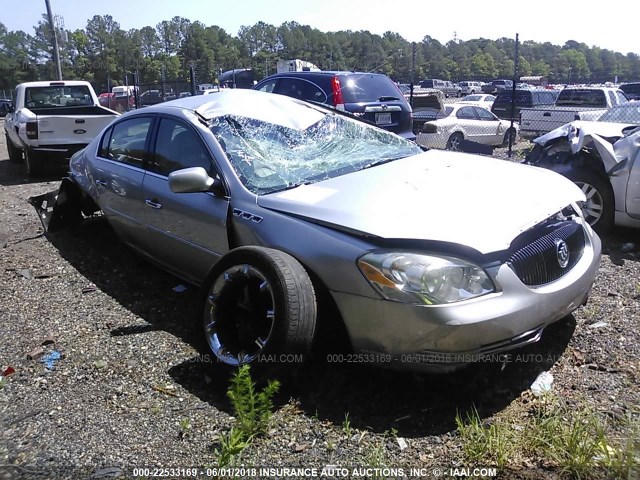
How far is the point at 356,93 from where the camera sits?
920 centimetres

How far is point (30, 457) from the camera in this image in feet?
8.87

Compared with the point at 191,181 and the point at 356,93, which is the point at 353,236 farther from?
the point at 356,93

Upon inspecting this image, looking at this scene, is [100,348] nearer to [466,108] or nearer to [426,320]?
[426,320]

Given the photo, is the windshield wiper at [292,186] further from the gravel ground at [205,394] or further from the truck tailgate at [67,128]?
the truck tailgate at [67,128]

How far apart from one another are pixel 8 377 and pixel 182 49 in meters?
121

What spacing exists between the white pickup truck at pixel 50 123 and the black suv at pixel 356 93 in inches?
149

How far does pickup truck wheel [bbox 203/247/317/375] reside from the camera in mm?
2875

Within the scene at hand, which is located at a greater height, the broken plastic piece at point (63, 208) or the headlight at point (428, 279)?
the headlight at point (428, 279)

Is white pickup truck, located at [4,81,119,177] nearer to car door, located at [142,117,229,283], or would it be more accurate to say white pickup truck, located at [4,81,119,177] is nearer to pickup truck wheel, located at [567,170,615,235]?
car door, located at [142,117,229,283]

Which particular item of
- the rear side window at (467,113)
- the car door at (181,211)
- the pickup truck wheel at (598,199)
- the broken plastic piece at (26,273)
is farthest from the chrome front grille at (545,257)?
the rear side window at (467,113)

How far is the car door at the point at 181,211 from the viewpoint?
376 cm

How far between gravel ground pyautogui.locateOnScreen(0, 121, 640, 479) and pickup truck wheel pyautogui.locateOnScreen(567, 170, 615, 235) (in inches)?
53.1

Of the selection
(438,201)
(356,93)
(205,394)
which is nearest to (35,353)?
(205,394)

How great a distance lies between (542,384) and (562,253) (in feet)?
2.45
